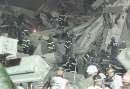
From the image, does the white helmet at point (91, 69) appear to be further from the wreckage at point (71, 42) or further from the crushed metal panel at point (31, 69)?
the crushed metal panel at point (31, 69)

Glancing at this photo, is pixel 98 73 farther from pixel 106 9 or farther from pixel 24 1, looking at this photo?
pixel 24 1

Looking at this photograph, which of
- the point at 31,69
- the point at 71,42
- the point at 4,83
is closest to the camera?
the point at 4,83

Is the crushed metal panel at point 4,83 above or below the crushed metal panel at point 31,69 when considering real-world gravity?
above

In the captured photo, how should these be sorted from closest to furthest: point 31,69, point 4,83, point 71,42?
point 4,83 → point 31,69 → point 71,42

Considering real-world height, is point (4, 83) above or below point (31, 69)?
above

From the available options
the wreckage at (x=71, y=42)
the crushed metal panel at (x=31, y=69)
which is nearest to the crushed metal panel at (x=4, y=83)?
the crushed metal panel at (x=31, y=69)

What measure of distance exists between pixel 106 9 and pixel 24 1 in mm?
775

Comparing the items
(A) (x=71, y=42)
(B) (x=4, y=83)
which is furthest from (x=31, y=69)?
(B) (x=4, y=83)

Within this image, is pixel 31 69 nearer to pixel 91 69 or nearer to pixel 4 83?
pixel 91 69

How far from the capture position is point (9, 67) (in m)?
2.53

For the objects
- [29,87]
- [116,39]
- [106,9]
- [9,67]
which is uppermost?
[106,9]

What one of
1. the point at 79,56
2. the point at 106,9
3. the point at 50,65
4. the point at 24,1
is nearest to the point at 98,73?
the point at 79,56

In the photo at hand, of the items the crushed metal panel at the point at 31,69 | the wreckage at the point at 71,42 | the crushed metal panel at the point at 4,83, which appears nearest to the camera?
the crushed metal panel at the point at 4,83

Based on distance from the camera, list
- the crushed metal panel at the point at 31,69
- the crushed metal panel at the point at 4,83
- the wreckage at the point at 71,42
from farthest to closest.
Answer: the wreckage at the point at 71,42 < the crushed metal panel at the point at 31,69 < the crushed metal panel at the point at 4,83
